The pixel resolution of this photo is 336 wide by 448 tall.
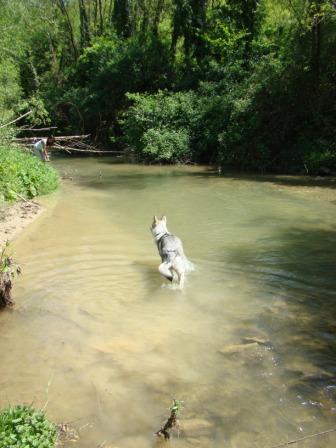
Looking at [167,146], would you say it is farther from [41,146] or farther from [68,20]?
[68,20]

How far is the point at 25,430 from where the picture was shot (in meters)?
3.64

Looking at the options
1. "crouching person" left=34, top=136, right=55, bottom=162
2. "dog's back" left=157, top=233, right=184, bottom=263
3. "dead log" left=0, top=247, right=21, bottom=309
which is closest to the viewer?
"dead log" left=0, top=247, right=21, bottom=309


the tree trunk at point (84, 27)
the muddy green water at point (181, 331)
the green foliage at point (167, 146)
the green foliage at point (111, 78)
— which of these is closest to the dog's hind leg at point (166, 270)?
the muddy green water at point (181, 331)

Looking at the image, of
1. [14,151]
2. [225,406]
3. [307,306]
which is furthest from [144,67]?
[225,406]

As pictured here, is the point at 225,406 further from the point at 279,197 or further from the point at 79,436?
the point at 279,197

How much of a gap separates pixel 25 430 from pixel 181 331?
115 inches

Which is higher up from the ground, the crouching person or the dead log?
the crouching person

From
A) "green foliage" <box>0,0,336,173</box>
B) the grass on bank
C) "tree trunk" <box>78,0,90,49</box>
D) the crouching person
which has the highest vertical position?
"tree trunk" <box>78,0,90,49</box>

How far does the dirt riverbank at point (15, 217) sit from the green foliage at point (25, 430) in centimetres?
667

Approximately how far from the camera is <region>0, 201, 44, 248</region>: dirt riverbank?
1105cm

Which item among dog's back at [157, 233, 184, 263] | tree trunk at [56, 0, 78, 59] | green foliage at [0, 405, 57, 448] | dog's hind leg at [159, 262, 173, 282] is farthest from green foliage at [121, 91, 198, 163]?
green foliage at [0, 405, 57, 448]

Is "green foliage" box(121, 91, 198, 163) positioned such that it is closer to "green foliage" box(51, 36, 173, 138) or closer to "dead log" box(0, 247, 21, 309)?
"green foliage" box(51, 36, 173, 138)

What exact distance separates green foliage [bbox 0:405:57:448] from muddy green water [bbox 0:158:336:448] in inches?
13.5

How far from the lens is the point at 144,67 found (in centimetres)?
3228
